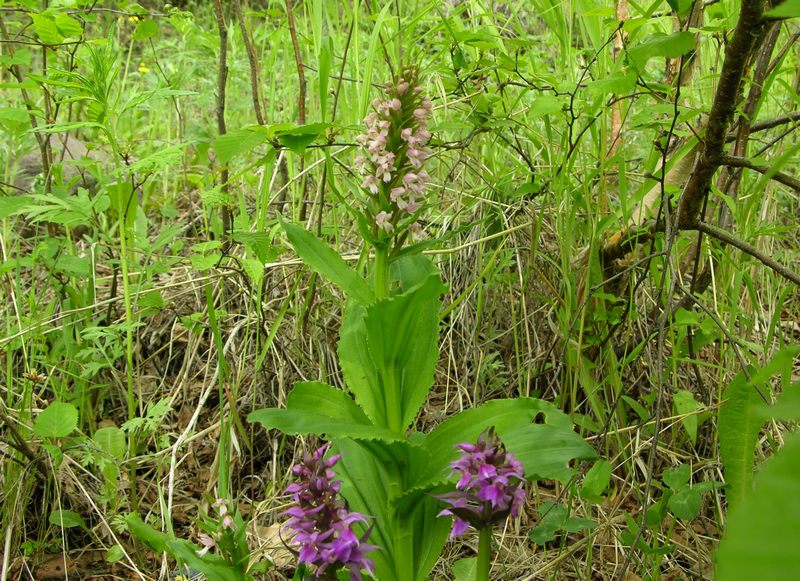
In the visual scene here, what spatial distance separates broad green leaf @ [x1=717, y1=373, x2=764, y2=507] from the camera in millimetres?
1391

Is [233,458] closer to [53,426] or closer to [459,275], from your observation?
[53,426]

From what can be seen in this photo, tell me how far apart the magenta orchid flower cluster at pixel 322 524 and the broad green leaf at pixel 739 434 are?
76 cm

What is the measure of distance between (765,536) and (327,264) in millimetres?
1270

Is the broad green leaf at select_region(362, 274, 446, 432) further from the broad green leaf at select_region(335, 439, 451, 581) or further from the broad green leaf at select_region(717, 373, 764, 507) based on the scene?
the broad green leaf at select_region(717, 373, 764, 507)

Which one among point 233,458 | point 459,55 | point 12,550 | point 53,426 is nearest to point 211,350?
point 233,458

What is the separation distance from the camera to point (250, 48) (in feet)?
8.05

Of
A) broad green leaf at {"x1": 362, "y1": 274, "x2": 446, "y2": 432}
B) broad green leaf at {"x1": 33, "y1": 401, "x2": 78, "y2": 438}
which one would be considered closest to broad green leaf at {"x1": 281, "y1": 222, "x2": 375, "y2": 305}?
broad green leaf at {"x1": 362, "y1": 274, "x2": 446, "y2": 432}

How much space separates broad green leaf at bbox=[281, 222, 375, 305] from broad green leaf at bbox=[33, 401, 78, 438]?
0.82m

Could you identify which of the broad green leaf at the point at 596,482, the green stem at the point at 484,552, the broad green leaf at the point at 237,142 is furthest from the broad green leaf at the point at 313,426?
the broad green leaf at the point at 237,142

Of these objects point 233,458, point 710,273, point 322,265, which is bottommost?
point 233,458

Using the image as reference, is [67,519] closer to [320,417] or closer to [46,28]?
[320,417]

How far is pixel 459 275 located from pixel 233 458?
3.25 ft

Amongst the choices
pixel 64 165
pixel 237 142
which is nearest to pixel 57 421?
pixel 237 142

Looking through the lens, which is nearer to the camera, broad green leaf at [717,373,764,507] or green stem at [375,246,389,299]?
broad green leaf at [717,373,764,507]
